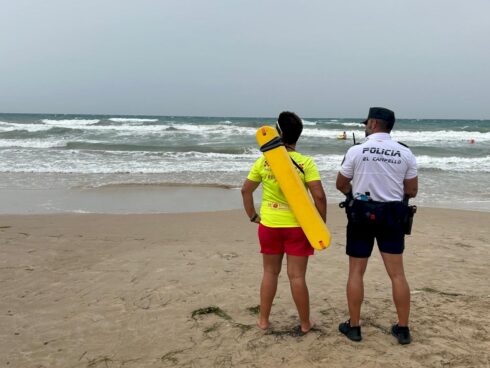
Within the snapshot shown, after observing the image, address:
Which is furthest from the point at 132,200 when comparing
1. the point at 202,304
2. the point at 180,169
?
the point at 202,304

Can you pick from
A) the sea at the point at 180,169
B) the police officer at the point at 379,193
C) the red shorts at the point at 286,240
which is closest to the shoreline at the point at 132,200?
the sea at the point at 180,169

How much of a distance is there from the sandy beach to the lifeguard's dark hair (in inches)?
60.2

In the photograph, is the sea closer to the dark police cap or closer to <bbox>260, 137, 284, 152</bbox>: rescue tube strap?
the dark police cap

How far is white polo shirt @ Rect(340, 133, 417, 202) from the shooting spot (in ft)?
10.1

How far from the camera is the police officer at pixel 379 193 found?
10.2ft

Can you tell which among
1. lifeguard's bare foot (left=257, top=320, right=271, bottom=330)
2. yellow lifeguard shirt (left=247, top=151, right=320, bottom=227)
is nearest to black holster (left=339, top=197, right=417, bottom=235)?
yellow lifeguard shirt (left=247, top=151, right=320, bottom=227)

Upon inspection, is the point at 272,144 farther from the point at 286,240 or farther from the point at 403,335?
the point at 403,335

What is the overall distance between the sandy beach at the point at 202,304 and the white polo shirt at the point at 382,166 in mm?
1147

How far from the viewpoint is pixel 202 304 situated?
4141 millimetres

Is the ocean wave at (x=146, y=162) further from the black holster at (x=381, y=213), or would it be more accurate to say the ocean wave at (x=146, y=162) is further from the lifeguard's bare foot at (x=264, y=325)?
the black holster at (x=381, y=213)

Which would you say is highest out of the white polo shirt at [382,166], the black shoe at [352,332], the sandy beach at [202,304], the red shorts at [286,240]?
the white polo shirt at [382,166]

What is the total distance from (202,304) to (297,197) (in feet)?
5.36

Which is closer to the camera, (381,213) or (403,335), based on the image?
(381,213)

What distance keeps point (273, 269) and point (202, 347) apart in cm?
79
